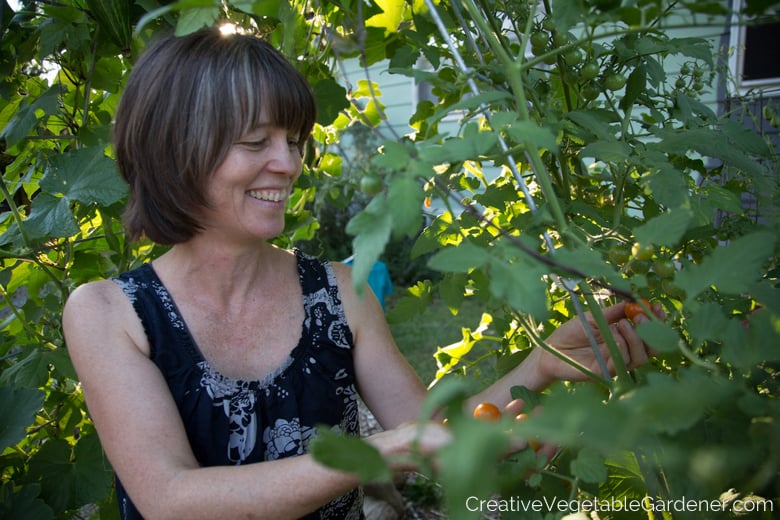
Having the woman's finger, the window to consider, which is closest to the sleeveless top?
the woman's finger

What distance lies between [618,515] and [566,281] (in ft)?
1.29

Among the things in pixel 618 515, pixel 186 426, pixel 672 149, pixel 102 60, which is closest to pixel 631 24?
pixel 672 149

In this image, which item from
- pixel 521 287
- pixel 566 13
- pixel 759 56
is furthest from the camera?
pixel 759 56

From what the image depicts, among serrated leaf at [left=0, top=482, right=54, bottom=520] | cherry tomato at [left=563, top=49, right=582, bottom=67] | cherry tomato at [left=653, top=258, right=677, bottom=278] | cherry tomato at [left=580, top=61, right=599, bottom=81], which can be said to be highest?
cherry tomato at [left=563, top=49, right=582, bottom=67]

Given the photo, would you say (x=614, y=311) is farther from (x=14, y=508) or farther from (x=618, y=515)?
(x=14, y=508)

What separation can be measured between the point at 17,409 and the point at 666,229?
134cm

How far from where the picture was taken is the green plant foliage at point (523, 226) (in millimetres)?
552

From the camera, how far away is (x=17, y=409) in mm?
1430

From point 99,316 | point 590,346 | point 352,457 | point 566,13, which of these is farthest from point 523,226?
point 99,316

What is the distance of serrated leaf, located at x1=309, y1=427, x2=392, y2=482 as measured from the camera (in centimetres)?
46

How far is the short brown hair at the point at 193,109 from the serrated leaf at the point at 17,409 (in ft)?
1.51

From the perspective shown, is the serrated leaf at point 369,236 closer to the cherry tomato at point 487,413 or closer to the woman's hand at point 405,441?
the woman's hand at point 405,441

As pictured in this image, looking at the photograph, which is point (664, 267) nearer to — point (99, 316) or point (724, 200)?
point (724, 200)

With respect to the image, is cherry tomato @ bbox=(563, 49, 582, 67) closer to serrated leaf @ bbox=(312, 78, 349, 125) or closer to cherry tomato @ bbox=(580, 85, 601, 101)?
cherry tomato @ bbox=(580, 85, 601, 101)
